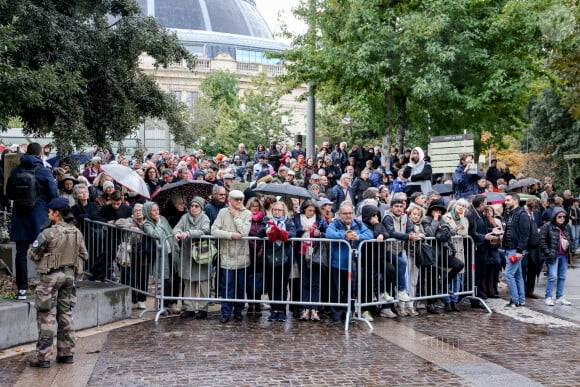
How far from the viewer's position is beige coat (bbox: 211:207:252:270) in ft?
36.0

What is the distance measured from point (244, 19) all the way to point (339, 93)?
80129 millimetres

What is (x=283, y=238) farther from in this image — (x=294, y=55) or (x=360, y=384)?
(x=294, y=55)

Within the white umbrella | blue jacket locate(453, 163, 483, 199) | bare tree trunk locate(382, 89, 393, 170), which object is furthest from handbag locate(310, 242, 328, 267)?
bare tree trunk locate(382, 89, 393, 170)

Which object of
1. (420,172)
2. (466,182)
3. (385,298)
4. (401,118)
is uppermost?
(401,118)

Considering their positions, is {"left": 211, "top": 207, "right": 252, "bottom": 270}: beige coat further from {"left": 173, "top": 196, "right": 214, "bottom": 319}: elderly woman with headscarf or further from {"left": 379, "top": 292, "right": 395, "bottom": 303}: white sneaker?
{"left": 379, "top": 292, "right": 395, "bottom": 303}: white sneaker

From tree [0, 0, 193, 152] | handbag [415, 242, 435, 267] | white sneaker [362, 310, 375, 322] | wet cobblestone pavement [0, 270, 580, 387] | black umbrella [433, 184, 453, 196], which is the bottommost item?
wet cobblestone pavement [0, 270, 580, 387]

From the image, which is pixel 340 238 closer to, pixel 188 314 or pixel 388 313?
pixel 388 313

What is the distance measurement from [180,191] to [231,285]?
94.4 inches

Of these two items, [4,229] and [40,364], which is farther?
[4,229]

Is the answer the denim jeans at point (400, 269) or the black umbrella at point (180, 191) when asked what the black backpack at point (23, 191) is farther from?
the denim jeans at point (400, 269)

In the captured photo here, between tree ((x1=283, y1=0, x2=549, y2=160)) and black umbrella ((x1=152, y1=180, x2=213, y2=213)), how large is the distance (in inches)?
455

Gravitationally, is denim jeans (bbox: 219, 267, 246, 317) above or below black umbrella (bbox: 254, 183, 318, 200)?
below

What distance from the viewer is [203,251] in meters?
11.0

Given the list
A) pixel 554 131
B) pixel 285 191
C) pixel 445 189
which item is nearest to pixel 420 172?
pixel 445 189
